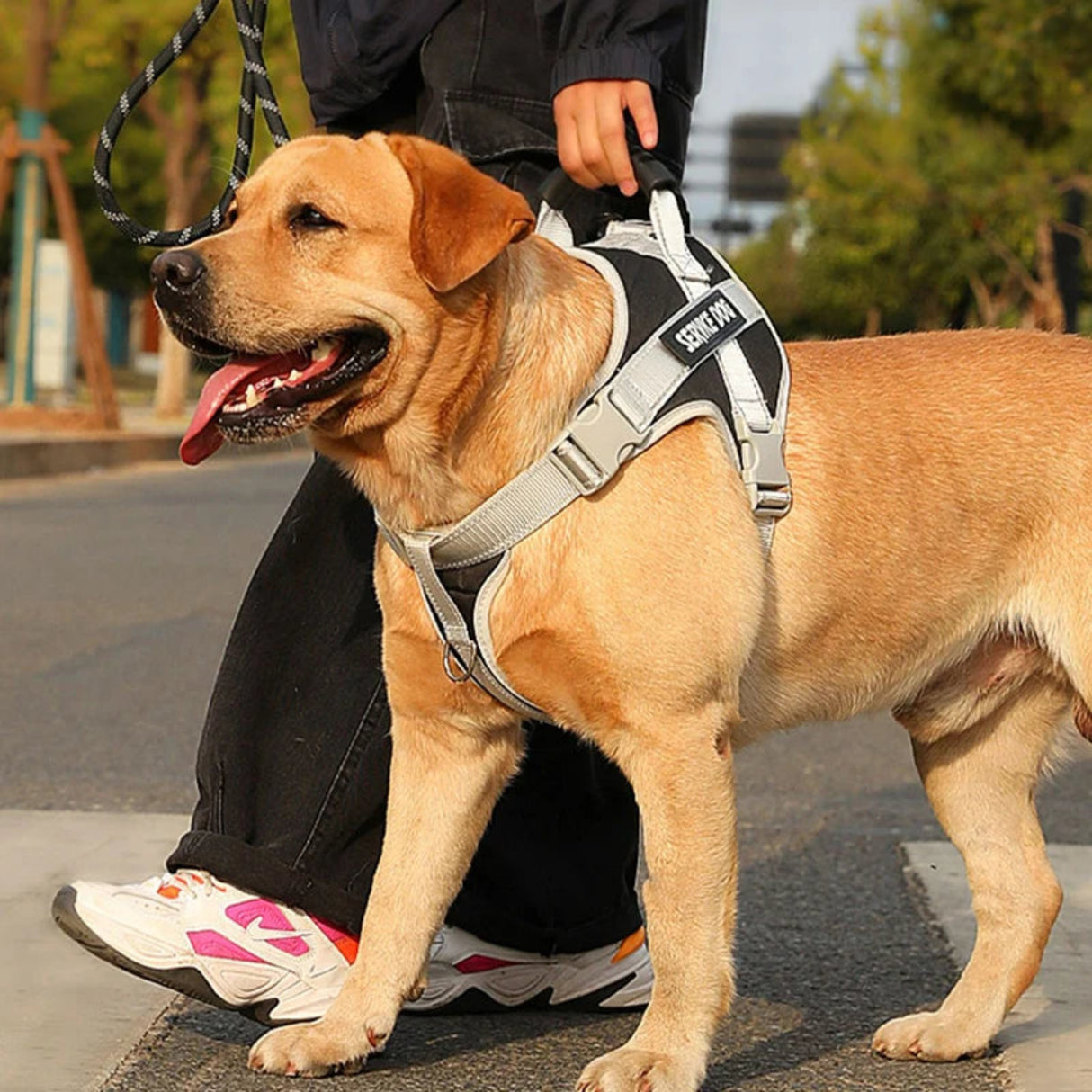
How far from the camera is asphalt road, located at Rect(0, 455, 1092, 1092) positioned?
3498 mm

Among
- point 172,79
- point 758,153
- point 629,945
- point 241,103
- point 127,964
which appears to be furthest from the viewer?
point 758,153

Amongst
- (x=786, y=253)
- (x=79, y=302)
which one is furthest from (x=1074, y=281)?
(x=786, y=253)

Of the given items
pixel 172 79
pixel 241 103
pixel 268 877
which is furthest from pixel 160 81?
pixel 268 877

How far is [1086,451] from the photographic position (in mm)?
3584

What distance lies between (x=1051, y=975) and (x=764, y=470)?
4.68 feet

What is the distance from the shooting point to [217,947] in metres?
3.49

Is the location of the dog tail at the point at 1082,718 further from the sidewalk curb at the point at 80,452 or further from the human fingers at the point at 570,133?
the sidewalk curb at the point at 80,452

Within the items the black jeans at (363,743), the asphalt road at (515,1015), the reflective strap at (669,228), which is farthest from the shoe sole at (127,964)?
the reflective strap at (669,228)

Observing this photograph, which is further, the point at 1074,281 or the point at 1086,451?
the point at 1074,281

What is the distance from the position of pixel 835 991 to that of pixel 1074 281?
16934mm

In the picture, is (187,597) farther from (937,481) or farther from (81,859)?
(937,481)

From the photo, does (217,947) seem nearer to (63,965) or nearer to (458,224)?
(63,965)

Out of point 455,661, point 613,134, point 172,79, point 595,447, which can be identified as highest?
point 172,79

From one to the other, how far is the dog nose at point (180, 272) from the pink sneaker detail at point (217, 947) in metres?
1.11
